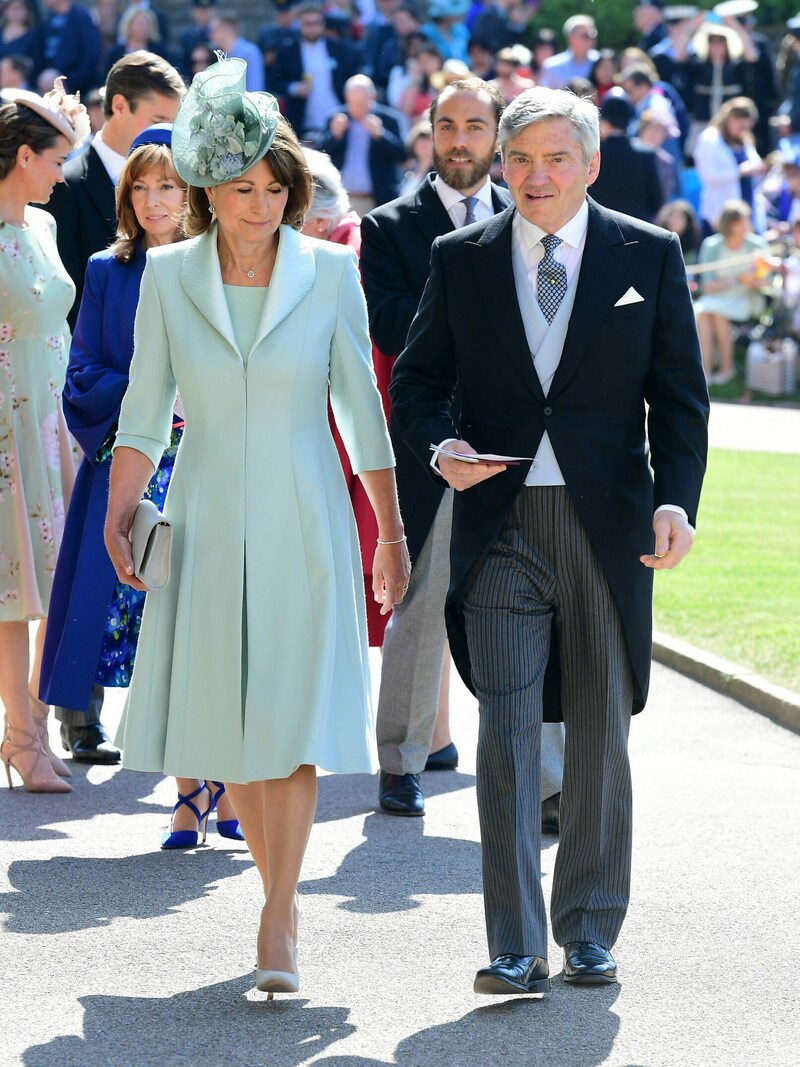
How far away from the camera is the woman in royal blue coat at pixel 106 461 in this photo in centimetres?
635

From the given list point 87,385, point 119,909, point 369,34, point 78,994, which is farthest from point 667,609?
point 369,34

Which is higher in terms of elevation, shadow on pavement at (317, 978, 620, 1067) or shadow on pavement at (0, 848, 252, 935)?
shadow on pavement at (317, 978, 620, 1067)

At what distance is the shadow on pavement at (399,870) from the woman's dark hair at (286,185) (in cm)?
194

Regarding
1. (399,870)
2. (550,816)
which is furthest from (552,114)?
(550,816)

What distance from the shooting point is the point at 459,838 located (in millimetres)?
6297

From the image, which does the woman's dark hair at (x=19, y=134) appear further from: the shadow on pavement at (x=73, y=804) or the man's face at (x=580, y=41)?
the man's face at (x=580, y=41)

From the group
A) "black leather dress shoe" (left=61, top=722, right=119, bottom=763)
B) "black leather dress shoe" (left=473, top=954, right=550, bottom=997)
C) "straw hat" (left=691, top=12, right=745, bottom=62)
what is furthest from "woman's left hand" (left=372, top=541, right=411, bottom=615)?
"straw hat" (left=691, top=12, right=745, bottom=62)

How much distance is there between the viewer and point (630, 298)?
15.4 ft

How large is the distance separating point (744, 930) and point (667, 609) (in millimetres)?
5141

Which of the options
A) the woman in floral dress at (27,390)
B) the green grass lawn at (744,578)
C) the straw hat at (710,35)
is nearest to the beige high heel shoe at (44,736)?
the woman in floral dress at (27,390)

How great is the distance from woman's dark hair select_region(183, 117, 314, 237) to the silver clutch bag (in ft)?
2.51

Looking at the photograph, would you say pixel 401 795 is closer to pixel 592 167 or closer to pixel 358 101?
pixel 592 167

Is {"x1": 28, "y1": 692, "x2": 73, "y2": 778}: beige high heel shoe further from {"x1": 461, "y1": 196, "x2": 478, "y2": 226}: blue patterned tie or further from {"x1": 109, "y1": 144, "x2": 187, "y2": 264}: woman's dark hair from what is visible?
{"x1": 461, "y1": 196, "x2": 478, "y2": 226}: blue patterned tie

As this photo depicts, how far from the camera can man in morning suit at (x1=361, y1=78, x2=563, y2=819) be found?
263 inches
